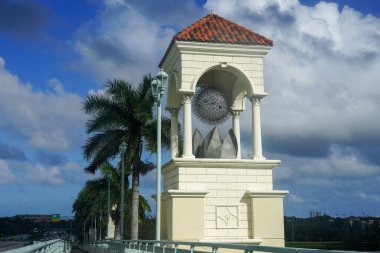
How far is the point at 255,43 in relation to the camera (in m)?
22.5

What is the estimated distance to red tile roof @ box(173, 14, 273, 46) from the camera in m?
22.1

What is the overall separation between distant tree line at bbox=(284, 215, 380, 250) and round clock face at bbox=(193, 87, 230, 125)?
5138 cm

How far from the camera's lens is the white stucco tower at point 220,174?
2058 cm

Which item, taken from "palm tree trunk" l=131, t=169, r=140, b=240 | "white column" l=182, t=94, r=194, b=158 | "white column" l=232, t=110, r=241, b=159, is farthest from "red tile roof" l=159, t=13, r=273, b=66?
"palm tree trunk" l=131, t=169, r=140, b=240

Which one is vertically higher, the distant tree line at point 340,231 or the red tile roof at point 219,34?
the red tile roof at point 219,34

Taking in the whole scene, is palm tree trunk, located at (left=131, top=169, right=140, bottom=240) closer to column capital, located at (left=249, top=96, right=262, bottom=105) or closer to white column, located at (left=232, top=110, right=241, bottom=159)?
white column, located at (left=232, top=110, right=241, bottom=159)

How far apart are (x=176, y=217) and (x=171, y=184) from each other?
2.26m

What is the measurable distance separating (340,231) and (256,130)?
70.7 metres

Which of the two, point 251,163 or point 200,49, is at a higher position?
point 200,49

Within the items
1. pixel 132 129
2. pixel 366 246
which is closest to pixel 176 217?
pixel 132 129

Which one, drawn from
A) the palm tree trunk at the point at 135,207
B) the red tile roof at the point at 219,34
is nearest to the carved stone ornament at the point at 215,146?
the red tile roof at the point at 219,34

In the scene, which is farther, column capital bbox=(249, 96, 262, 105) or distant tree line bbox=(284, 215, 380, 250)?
distant tree line bbox=(284, 215, 380, 250)

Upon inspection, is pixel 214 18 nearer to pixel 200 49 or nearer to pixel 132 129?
pixel 200 49

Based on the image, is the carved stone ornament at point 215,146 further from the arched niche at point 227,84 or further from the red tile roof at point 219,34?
the red tile roof at point 219,34
